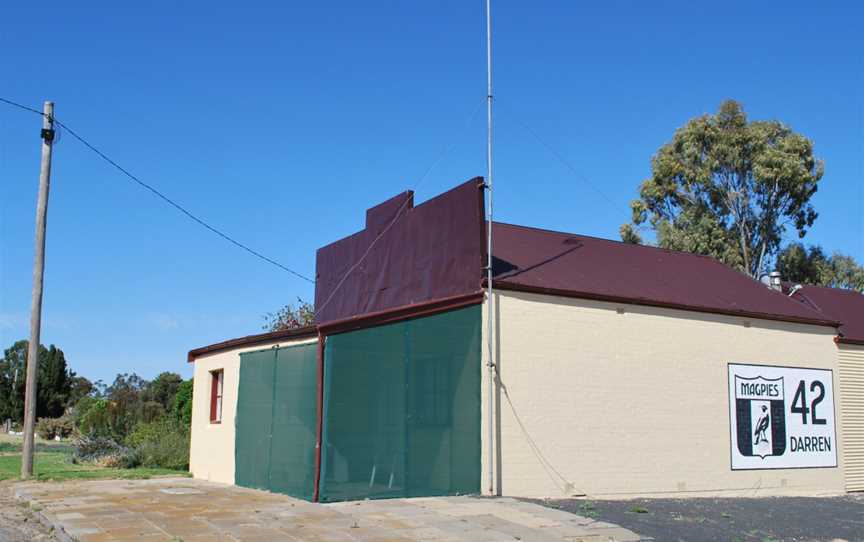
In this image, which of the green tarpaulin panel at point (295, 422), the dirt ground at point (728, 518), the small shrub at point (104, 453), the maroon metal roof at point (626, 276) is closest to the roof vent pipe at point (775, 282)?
the maroon metal roof at point (626, 276)

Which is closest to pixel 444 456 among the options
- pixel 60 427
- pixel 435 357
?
pixel 435 357

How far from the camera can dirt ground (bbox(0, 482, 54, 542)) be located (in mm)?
9266

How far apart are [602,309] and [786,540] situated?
529 cm

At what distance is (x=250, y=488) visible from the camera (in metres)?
14.2

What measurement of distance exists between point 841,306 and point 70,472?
1897cm

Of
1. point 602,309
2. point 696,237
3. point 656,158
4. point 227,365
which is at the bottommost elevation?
point 227,365

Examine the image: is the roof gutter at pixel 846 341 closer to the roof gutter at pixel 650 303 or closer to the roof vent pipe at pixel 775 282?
the roof gutter at pixel 650 303

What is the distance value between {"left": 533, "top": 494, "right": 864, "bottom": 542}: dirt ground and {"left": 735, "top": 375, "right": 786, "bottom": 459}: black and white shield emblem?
5.91ft

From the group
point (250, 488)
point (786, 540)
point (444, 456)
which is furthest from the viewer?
point (250, 488)

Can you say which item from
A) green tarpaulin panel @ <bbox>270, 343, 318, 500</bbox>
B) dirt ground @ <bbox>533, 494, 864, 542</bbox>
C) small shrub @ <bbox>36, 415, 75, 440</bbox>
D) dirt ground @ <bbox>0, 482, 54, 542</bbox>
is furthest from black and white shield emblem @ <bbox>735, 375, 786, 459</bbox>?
small shrub @ <bbox>36, 415, 75, 440</bbox>

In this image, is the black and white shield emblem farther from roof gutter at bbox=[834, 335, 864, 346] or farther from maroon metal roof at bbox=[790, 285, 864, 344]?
maroon metal roof at bbox=[790, 285, 864, 344]

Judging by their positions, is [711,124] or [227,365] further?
[711,124]

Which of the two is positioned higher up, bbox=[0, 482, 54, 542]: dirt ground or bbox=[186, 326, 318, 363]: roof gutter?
bbox=[186, 326, 318, 363]: roof gutter

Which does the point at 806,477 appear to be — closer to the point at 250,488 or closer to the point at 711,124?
→ the point at 250,488
